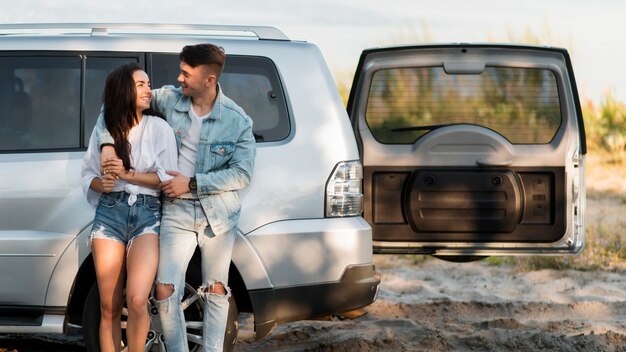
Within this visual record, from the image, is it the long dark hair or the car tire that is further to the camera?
the car tire

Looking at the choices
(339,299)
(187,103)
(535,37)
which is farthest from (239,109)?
(535,37)

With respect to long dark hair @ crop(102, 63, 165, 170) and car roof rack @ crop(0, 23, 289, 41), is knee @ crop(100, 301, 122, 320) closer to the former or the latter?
long dark hair @ crop(102, 63, 165, 170)

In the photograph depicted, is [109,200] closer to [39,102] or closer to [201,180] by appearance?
[201,180]

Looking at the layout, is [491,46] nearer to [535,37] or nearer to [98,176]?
[98,176]

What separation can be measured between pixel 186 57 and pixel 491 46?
2.40 metres

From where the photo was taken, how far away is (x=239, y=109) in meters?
5.21

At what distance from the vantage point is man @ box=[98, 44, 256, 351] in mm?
5055

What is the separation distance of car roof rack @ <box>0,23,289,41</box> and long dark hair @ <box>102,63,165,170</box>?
63cm

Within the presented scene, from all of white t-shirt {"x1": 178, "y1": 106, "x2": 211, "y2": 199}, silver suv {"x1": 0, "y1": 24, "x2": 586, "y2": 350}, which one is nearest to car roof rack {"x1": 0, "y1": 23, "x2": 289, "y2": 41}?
silver suv {"x1": 0, "y1": 24, "x2": 586, "y2": 350}

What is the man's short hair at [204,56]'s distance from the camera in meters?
5.00

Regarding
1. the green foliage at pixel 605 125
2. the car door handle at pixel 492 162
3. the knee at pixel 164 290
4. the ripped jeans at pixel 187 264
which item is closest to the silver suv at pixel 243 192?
the ripped jeans at pixel 187 264

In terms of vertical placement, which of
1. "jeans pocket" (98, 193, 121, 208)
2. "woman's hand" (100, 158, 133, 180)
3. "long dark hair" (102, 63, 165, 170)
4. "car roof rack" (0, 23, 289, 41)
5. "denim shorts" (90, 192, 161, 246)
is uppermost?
"car roof rack" (0, 23, 289, 41)

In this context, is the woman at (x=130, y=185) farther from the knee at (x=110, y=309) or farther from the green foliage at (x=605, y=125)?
the green foliage at (x=605, y=125)

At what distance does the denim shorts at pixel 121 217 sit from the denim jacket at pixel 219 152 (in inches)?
9.9
